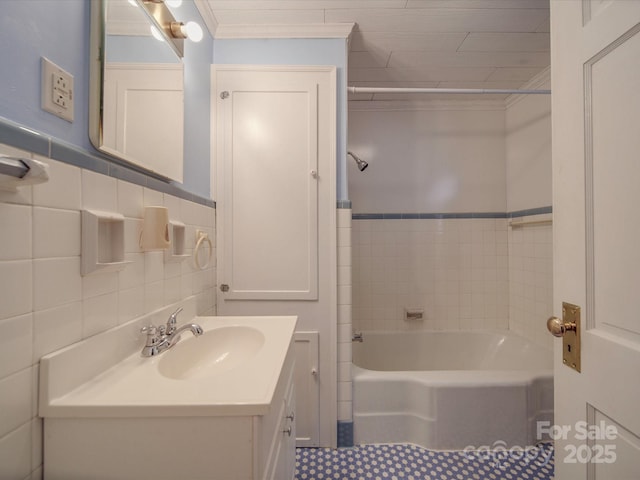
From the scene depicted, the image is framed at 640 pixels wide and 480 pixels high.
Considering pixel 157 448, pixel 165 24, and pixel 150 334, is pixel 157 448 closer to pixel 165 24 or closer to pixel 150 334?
pixel 150 334

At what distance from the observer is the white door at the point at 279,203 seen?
1.57 meters

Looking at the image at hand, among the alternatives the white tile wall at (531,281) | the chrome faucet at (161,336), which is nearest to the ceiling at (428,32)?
the white tile wall at (531,281)

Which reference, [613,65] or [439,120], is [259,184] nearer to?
[613,65]

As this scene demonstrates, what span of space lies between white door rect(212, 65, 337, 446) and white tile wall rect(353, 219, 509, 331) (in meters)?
0.83

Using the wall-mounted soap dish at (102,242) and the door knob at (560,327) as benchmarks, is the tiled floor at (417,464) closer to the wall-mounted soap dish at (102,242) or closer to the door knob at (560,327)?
the door knob at (560,327)

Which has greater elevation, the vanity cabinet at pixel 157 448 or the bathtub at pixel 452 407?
the vanity cabinet at pixel 157 448

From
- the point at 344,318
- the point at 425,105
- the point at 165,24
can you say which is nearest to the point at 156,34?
the point at 165,24

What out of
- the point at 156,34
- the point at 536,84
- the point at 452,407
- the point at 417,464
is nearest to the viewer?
the point at 156,34

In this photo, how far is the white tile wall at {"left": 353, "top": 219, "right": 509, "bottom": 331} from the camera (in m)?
2.34

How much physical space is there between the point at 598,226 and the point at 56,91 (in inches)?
49.9

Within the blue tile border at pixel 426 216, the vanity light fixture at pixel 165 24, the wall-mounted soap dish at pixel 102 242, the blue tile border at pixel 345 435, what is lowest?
the blue tile border at pixel 345 435

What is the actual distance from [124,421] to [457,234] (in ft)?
7.93

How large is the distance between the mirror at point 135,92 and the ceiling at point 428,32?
683 millimetres

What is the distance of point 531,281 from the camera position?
6.93 ft
